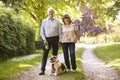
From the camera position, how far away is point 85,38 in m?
51.3

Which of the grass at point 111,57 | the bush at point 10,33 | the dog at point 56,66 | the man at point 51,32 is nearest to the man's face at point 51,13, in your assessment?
the man at point 51,32

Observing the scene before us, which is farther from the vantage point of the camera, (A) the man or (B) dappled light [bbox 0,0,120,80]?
(B) dappled light [bbox 0,0,120,80]

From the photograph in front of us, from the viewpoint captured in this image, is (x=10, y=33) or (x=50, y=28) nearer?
(x=50, y=28)

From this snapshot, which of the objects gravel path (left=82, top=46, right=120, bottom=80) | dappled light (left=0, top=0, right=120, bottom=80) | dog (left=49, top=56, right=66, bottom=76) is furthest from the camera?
dappled light (left=0, top=0, right=120, bottom=80)

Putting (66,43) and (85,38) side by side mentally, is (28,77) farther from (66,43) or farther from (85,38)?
(85,38)

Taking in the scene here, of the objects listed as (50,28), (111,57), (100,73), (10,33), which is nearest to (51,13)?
(50,28)

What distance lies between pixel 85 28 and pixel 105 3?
35300 mm

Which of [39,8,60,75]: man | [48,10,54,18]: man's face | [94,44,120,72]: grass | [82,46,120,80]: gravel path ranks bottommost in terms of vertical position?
[94,44,120,72]: grass

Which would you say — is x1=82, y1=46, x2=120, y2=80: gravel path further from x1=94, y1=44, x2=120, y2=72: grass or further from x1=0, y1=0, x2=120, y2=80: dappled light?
x1=94, y1=44, x2=120, y2=72: grass

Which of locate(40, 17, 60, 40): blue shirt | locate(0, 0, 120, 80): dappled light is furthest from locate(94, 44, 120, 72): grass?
locate(40, 17, 60, 40): blue shirt

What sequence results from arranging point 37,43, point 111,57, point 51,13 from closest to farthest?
1. point 51,13
2. point 111,57
3. point 37,43

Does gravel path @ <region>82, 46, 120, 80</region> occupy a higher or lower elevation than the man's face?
lower

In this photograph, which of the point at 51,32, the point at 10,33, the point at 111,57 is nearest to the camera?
the point at 51,32

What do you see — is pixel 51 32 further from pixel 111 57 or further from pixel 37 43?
pixel 37 43
